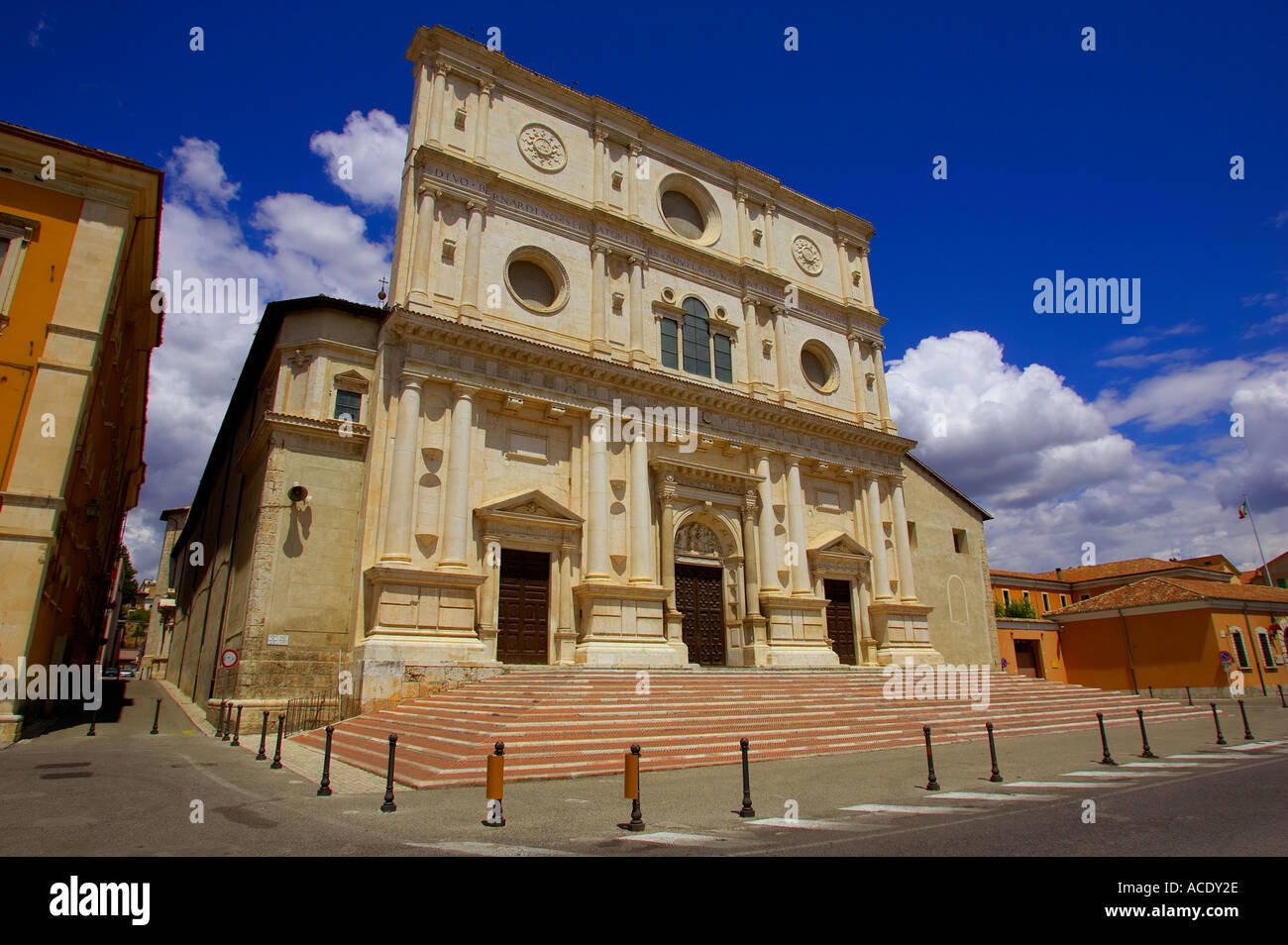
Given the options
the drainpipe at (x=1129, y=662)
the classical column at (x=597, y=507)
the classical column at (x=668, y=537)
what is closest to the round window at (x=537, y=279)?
the classical column at (x=597, y=507)

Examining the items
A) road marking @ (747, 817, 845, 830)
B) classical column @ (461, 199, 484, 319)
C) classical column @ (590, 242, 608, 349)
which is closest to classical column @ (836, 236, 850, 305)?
classical column @ (590, 242, 608, 349)

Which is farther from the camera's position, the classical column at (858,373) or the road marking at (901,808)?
the classical column at (858,373)

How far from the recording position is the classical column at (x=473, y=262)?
22.7 m

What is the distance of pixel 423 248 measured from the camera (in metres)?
22.3

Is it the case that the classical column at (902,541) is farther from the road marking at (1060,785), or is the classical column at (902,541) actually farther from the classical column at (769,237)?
the road marking at (1060,785)

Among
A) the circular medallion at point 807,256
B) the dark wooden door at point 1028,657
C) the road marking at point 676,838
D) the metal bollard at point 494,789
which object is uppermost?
the circular medallion at point 807,256

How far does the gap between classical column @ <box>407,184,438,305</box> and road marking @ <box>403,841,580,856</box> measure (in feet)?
58.3

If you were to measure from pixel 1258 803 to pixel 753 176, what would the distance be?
2859cm

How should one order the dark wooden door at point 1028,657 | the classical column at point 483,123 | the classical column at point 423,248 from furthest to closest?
the dark wooden door at point 1028,657, the classical column at point 483,123, the classical column at point 423,248

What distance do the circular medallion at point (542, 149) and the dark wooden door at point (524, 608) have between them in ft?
46.1

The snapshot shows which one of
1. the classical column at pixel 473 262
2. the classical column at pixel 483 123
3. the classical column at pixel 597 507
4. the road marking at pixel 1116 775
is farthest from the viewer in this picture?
the classical column at pixel 483 123

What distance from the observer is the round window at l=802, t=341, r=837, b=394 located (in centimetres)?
3158

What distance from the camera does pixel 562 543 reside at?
73.1 ft

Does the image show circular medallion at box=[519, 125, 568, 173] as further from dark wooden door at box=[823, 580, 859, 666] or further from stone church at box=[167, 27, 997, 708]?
dark wooden door at box=[823, 580, 859, 666]
